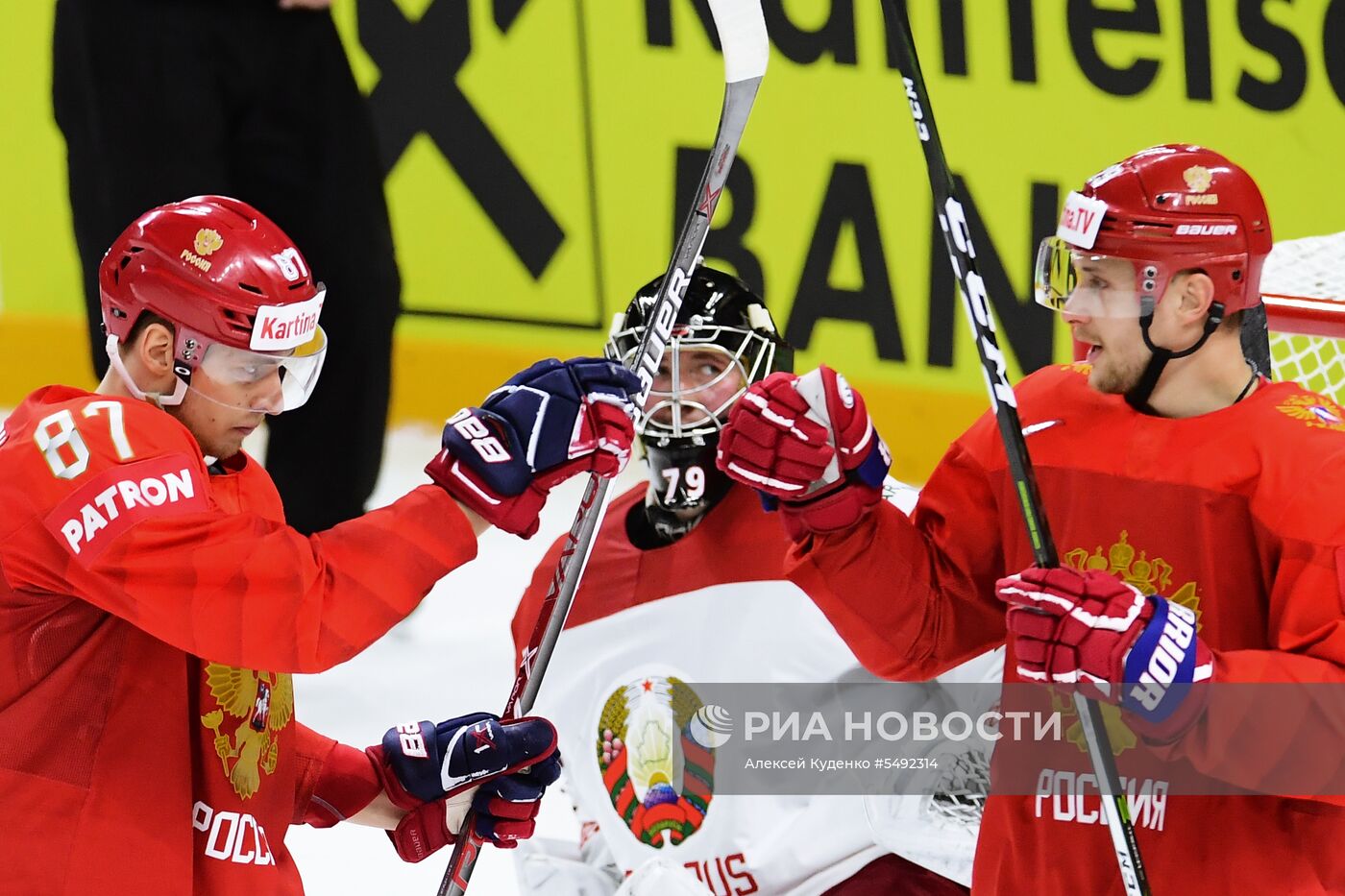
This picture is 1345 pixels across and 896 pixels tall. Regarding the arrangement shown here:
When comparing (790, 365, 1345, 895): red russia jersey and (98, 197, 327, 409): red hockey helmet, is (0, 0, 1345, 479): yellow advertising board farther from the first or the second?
(98, 197, 327, 409): red hockey helmet

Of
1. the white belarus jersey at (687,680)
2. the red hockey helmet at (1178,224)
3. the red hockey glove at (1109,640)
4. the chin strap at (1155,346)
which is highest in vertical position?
the red hockey helmet at (1178,224)

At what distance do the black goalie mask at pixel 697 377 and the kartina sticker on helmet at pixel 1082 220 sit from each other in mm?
765

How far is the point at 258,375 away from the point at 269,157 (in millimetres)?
2589

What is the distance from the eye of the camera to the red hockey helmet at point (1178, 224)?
6.95ft

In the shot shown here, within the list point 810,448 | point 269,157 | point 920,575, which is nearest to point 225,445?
point 810,448

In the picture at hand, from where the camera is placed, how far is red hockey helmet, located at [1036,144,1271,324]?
2.12 m

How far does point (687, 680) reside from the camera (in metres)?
2.90

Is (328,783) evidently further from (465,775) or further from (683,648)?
(683,648)

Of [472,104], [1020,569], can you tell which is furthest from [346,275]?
[1020,569]

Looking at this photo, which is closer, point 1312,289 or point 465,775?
point 465,775

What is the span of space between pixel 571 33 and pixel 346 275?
96cm

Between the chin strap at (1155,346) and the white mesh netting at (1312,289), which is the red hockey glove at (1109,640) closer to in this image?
the chin strap at (1155,346)

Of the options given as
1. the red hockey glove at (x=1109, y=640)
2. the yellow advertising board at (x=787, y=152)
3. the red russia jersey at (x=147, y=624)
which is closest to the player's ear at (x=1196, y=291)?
the red hockey glove at (x=1109, y=640)

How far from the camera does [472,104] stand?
537 centimetres
